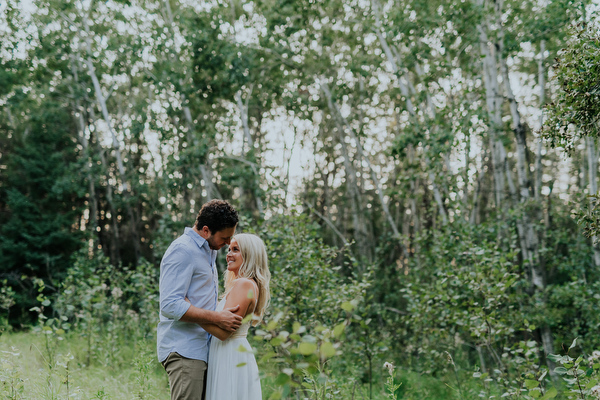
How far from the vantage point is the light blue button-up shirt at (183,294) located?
2.86 m

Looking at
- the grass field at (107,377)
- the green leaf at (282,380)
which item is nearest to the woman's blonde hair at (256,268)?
the grass field at (107,377)

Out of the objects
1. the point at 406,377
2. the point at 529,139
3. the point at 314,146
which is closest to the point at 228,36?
the point at 314,146

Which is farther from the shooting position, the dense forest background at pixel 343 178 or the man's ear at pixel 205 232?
the dense forest background at pixel 343 178

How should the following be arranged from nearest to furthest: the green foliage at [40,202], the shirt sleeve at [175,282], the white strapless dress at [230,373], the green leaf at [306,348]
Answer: the green leaf at [306,348], the shirt sleeve at [175,282], the white strapless dress at [230,373], the green foliage at [40,202]

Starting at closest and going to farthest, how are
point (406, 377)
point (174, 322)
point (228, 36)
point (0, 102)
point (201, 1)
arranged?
point (174, 322) → point (406, 377) → point (228, 36) → point (201, 1) → point (0, 102)

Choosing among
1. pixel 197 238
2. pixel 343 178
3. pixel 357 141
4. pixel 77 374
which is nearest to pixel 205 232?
pixel 197 238

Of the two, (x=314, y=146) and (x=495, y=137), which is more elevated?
(x=314, y=146)

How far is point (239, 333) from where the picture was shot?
3021mm

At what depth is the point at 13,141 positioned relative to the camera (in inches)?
834

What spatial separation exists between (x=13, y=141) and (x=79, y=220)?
4.83 m

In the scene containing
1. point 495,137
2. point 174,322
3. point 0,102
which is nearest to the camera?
point 174,322

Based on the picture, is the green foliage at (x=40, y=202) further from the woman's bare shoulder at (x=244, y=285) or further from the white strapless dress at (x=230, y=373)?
the woman's bare shoulder at (x=244, y=285)

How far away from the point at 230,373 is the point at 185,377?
0.96ft

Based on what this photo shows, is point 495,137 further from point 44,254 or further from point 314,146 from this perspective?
point 44,254
